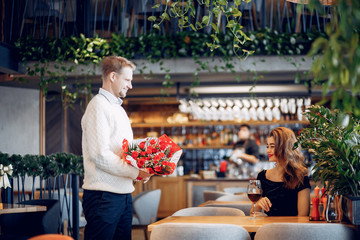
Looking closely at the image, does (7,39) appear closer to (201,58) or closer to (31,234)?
(201,58)

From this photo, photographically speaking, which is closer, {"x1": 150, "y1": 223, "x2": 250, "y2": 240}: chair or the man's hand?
{"x1": 150, "y1": 223, "x2": 250, "y2": 240}: chair

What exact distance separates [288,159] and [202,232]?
4.15ft

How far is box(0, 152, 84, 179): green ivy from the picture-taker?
4.74 metres

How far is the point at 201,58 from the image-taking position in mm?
6391

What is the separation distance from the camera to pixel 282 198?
3.34m

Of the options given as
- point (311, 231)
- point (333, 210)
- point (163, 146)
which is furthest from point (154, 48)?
point (311, 231)

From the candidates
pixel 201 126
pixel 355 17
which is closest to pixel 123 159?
pixel 355 17

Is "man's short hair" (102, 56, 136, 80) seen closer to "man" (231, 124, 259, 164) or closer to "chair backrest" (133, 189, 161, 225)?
"chair backrest" (133, 189, 161, 225)

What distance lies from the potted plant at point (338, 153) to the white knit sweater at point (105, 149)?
3.40 ft

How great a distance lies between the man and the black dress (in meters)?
4.91

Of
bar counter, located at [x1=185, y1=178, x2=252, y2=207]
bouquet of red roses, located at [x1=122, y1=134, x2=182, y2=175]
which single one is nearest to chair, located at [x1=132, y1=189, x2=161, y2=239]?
bar counter, located at [x1=185, y1=178, x2=252, y2=207]

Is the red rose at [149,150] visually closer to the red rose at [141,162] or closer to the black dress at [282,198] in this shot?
the red rose at [141,162]

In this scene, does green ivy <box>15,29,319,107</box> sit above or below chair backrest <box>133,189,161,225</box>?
above

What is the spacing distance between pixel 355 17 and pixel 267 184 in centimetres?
245
